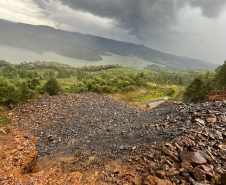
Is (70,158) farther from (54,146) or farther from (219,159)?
(219,159)

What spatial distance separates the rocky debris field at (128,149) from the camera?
15.8ft

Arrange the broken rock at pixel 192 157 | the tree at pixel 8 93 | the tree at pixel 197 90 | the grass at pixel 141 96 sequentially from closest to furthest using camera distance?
the broken rock at pixel 192 157
the tree at pixel 8 93
the tree at pixel 197 90
the grass at pixel 141 96

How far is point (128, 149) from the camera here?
6.70 m

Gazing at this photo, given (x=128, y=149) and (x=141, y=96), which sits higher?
(x=128, y=149)

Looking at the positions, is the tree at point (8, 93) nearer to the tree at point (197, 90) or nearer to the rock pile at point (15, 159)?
the rock pile at point (15, 159)

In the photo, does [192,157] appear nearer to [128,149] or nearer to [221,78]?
[128,149]

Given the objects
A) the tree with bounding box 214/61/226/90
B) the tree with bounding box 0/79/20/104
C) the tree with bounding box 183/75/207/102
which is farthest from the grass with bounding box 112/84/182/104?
the tree with bounding box 0/79/20/104

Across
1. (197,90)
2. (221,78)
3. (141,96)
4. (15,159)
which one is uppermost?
(221,78)

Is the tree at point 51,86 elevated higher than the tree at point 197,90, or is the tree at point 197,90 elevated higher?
the tree at point 197,90

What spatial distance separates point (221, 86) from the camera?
29.7 m

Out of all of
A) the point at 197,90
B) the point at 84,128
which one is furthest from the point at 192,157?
the point at 197,90

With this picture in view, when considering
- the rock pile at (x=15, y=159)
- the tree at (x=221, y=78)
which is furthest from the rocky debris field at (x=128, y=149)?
the tree at (x=221, y=78)

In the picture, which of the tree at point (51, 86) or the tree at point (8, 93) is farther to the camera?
the tree at point (51, 86)

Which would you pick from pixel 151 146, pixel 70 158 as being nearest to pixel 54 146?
pixel 70 158
